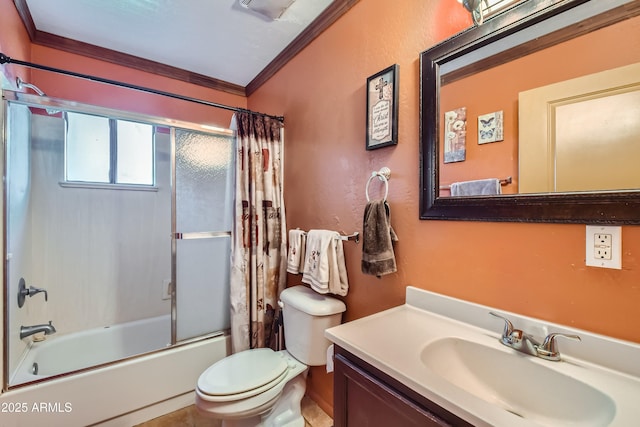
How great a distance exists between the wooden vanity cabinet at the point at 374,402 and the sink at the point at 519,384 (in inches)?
3.7

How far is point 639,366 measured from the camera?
2.12 ft

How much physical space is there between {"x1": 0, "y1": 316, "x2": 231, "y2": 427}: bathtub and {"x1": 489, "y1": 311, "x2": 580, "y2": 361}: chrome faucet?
1802 mm

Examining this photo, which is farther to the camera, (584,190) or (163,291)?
(163,291)

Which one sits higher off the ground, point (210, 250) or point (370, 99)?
point (370, 99)

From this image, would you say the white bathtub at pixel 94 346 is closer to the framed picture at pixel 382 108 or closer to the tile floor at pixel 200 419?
the tile floor at pixel 200 419

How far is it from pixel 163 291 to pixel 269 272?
3.79 feet

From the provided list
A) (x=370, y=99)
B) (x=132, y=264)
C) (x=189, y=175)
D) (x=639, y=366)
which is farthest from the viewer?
(x=132, y=264)

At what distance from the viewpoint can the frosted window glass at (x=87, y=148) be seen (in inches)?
79.2

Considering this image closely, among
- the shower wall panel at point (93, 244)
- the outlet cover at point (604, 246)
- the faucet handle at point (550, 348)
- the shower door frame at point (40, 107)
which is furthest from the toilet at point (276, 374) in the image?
the shower wall panel at point (93, 244)

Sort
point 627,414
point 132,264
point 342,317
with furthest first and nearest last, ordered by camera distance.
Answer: point 132,264 → point 342,317 → point 627,414

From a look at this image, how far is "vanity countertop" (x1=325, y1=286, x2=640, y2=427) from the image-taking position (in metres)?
0.56

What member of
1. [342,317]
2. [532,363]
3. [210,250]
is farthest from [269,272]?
[532,363]

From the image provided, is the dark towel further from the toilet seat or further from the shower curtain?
the shower curtain

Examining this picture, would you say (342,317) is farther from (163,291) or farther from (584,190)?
(163,291)
